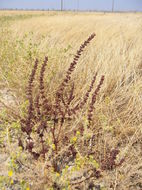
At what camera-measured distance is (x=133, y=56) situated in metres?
2.72

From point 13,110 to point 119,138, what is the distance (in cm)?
88

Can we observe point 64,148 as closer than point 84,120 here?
Yes

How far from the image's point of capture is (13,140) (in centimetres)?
162

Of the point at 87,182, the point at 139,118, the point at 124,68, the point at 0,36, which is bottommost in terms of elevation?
the point at 87,182

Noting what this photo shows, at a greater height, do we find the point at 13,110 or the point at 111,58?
the point at 111,58

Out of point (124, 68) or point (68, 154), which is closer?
point (68, 154)

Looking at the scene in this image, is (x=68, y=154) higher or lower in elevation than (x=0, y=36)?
lower

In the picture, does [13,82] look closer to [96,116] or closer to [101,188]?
[96,116]

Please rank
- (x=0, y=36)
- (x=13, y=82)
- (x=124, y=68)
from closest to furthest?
1. (x=13, y=82)
2. (x=124, y=68)
3. (x=0, y=36)

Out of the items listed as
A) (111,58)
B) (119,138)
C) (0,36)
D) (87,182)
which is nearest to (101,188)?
(87,182)

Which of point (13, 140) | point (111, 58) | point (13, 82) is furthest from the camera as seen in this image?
point (111, 58)

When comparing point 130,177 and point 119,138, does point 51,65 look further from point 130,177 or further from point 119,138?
point 130,177

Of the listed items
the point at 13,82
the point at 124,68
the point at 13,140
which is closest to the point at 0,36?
the point at 13,82

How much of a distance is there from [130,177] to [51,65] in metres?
1.39
